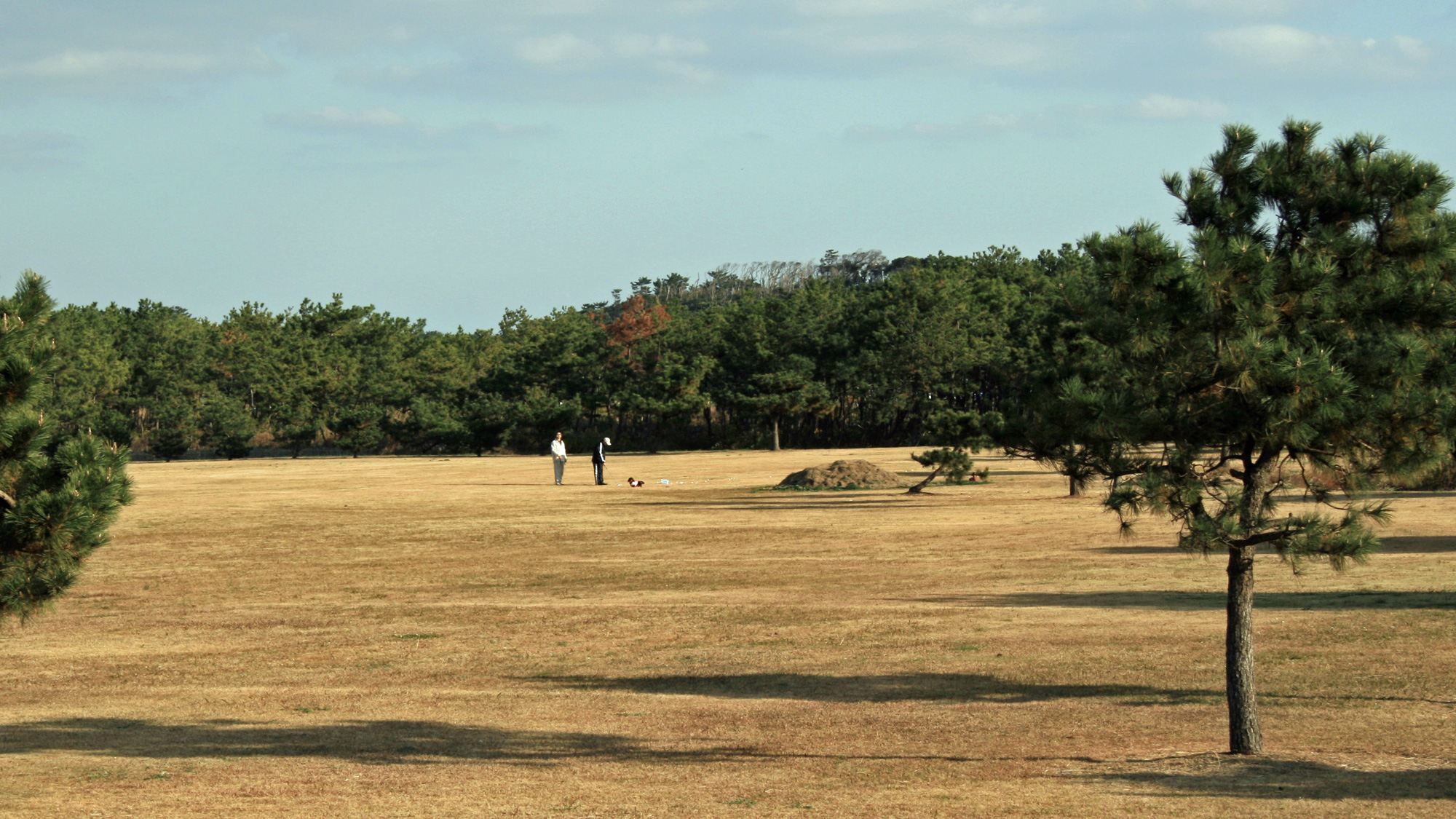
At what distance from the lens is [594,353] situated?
318ft

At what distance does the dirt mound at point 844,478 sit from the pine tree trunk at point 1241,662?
34912 millimetres

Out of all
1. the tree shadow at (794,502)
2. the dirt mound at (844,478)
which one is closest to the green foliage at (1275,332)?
the tree shadow at (794,502)

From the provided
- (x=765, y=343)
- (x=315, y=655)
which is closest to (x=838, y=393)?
(x=765, y=343)

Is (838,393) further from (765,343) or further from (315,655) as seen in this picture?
(315,655)

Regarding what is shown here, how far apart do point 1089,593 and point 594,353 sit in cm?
7875

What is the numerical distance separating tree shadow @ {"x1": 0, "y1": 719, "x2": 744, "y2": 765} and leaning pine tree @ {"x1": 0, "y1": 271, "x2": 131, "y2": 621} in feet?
7.29

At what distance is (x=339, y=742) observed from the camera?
11492mm

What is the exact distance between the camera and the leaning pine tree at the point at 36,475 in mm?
9219

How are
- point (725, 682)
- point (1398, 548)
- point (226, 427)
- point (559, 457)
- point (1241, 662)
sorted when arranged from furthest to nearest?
point (226, 427) → point (559, 457) → point (1398, 548) → point (725, 682) → point (1241, 662)

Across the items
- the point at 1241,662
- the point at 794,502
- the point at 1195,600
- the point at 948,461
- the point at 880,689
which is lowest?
the point at 880,689

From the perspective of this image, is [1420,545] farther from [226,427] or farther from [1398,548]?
[226,427]

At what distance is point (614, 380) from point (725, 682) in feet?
272

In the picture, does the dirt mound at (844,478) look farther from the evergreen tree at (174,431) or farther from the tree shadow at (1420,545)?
the evergreen tree at (174,431)

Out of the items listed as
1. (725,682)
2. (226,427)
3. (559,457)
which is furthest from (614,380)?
(725,682)
